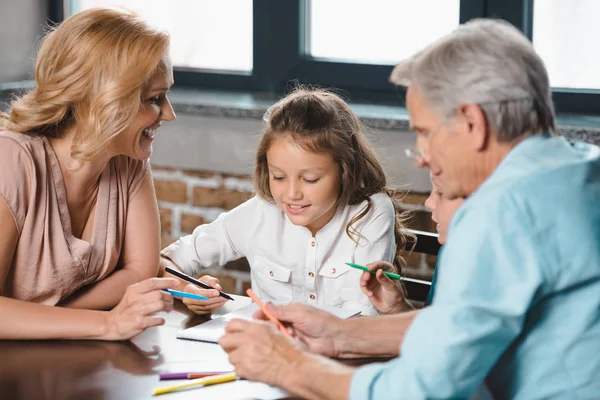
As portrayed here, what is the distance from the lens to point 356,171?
2.24 m

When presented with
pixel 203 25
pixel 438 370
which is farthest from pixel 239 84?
pixel 438 370

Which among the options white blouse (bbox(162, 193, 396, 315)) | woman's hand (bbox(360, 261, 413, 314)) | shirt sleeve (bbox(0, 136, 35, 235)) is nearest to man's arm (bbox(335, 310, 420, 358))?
woman's hand (bbox(360, 261, 413, 314))

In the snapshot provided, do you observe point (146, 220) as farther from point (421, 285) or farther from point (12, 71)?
point (12, 71)

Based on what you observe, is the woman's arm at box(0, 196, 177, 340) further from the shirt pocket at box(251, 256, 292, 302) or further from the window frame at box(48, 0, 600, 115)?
the window frame at box(48, 0, 600, 115)

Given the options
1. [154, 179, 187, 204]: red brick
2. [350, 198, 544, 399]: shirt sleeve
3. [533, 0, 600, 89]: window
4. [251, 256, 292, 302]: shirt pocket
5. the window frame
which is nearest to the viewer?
[350, 198, 544, 399]: shirt sleeve

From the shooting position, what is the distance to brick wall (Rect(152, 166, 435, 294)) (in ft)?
10.3

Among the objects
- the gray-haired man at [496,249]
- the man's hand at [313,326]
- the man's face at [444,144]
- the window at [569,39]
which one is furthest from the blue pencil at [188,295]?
the window at [569,39]

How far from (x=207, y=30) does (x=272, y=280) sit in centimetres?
136

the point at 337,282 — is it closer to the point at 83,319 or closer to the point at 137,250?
the point at 137,250

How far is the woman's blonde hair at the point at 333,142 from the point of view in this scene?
2164 millimetres

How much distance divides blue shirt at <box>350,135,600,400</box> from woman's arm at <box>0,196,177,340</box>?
23.8 inches

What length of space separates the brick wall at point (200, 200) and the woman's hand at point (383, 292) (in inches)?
47.2

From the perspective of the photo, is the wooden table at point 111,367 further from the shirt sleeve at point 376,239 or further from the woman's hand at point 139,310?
the shirt sleeve at point 376,239

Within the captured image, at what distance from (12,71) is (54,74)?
1.75 metres
